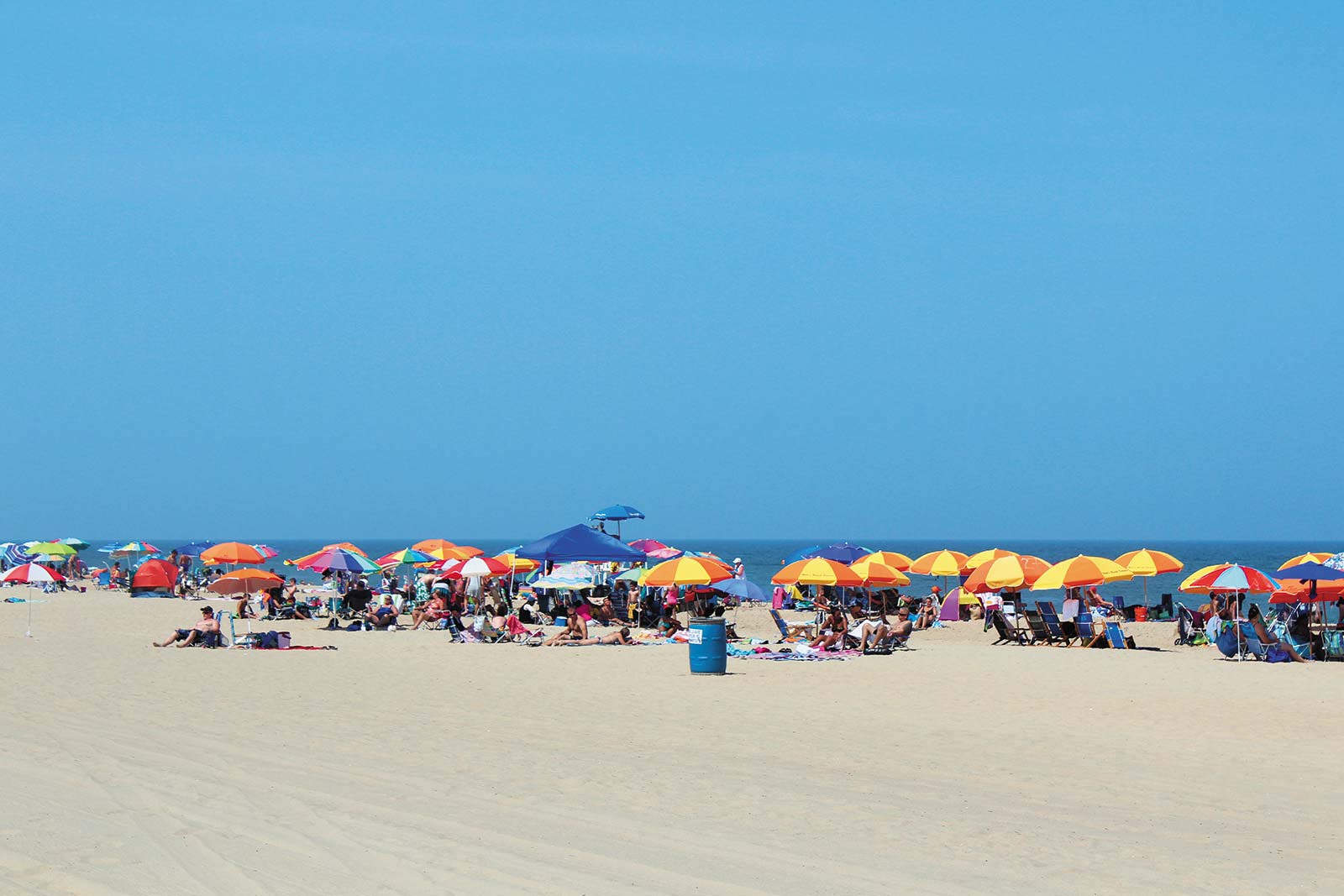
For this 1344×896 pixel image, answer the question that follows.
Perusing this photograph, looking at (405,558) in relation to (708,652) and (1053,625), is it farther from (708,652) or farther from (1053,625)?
(708,652)

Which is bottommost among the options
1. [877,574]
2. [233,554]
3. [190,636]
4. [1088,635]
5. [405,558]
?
[1088,635]

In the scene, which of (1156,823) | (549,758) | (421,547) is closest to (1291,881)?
(1156,823)

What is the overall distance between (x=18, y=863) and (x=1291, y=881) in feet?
17.8

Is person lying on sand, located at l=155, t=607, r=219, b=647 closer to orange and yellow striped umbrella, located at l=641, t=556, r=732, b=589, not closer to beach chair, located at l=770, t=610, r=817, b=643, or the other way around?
orange and yellow striped umbrella, located at l=641, t=556, r=732, b=589

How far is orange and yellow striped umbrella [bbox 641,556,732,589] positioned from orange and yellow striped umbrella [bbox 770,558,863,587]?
3.04 ft

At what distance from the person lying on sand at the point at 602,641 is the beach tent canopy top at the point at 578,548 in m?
3.95

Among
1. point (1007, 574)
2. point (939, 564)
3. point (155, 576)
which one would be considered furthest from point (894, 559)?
point (155, 576)

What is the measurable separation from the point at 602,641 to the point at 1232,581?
369 inches

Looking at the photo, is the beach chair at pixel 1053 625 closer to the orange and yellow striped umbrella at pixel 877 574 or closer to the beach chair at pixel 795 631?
the orange and yellow striped umbrella at pixel 877 574

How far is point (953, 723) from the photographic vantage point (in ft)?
37.1

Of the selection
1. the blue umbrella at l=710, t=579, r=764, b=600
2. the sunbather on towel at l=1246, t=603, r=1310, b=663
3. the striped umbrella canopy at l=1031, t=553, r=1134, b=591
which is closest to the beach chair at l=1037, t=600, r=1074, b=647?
the striped umbrella canopy at l=1031, t=553, r=1134, b=591

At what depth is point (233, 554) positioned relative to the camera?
30.9 meters

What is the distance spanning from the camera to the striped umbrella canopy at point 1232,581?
19547mm

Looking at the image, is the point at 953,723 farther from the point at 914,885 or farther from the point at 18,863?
the point at 18,863
